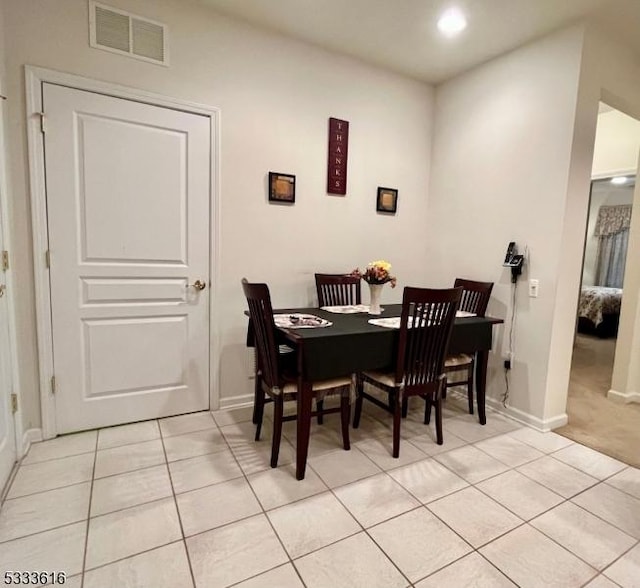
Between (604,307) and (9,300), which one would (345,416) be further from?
(604,307)

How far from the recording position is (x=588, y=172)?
100.0 inches

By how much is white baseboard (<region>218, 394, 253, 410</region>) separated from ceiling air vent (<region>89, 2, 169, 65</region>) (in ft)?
7.79

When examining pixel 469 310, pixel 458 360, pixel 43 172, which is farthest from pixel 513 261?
pixel 43 172

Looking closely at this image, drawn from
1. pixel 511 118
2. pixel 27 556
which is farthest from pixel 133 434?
pixel 511 118

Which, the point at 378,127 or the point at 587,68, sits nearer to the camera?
the point at 587,68

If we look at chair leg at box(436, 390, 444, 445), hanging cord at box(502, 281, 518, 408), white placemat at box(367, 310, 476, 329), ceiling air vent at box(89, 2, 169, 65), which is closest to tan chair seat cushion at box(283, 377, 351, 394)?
white placemat at box(367, 310, 476, 329)

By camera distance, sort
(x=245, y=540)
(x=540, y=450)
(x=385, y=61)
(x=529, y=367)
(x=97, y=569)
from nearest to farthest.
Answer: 1. (x=97, y=569)
2. (x=245, y=540)
3. (x=540, y=450)
4. (x=529, y=367)
5. (x=385, y=61)

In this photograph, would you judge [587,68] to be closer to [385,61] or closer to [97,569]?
[385,61]

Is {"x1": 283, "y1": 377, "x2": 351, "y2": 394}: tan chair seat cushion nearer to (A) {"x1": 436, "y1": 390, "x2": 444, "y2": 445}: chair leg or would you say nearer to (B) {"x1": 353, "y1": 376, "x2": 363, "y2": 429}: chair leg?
(B) {"x1": 353, "y1": 376, "x2": 363, "y2": 429}: chair leg

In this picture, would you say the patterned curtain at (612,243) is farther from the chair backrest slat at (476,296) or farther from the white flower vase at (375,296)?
the white flower vase at (375,296)

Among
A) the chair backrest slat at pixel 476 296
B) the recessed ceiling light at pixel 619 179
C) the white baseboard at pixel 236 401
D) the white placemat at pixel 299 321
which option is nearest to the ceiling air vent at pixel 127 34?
the white placemat at pixel 299 321

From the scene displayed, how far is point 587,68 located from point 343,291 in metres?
2.24

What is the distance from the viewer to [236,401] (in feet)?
9.34

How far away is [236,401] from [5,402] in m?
1.40
